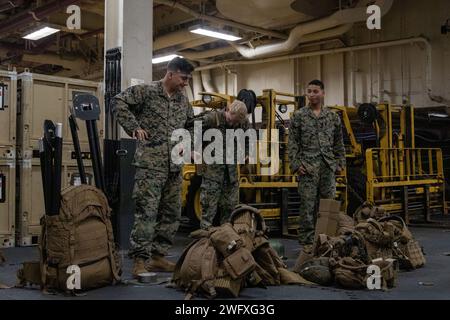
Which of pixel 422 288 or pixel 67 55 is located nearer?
pixel 422 288

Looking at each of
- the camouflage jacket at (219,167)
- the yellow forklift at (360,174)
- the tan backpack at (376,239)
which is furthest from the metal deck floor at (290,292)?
the yellow forklift at (360,174)

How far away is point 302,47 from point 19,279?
1098 cm

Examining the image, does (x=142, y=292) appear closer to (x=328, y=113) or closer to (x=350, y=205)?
(x=328, y=113)

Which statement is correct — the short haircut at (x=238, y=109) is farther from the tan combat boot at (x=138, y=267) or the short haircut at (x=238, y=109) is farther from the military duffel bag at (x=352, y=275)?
the military duffel bag at (x=352, y=275)

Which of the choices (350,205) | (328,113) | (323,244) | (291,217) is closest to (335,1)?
(350,205)

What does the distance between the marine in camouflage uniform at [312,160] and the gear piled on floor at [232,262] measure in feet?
4.32

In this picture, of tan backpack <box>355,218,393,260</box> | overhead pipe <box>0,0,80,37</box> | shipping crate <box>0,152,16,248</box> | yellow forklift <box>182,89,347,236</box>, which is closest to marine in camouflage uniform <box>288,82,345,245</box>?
tan backpack <box>355,218,393,260</box>

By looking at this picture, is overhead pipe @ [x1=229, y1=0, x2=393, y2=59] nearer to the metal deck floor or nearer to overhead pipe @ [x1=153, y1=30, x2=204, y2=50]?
overhead pipe @ [x1=153, y1=30, x2=204, y2=50]

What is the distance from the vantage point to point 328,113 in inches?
215

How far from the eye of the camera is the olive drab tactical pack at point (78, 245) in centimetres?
353

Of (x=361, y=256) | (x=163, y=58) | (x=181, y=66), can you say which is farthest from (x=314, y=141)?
(x=163, y=58)

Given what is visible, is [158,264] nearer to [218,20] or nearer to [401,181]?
[401,181]

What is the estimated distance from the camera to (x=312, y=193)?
5297 mm
